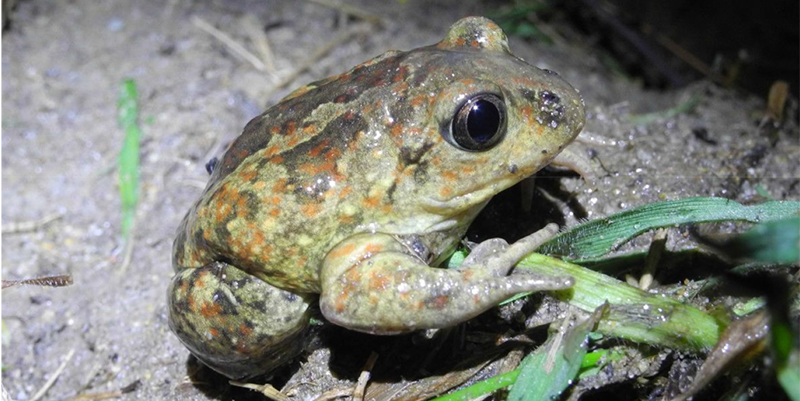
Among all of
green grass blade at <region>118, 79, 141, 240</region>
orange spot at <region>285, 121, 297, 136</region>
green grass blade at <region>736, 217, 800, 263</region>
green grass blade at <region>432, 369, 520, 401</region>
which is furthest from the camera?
green grass blade at <region>118, 79, 141, 240</region>

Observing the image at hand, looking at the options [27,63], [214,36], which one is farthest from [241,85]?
[27,63]

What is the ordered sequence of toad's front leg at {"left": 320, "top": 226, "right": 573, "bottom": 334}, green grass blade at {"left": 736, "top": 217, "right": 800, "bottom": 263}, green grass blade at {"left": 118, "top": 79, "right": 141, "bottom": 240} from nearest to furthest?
green grass blade at {"left": 736, "top": 217, "right": 800, "bottom": 263} → toad's front leg at {"left": 320, "top": 226, "right": 573, "bottom": 334} → green grass blade at {"left": 118, "top": 79, "right": 141, "bottom": 240}

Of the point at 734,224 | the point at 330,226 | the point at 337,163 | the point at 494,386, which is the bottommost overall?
the point at 494,386

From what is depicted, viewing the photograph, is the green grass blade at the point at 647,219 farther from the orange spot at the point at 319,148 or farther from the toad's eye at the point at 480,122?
the orange spot at the point at 319,148

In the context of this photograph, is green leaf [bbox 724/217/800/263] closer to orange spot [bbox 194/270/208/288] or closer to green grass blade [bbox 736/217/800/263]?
green grass blade [bbox 736/217/800/263]

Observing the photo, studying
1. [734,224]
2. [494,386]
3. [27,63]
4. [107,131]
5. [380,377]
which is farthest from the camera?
[27,63]

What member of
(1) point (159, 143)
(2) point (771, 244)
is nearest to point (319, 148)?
(2) point (771, 244)

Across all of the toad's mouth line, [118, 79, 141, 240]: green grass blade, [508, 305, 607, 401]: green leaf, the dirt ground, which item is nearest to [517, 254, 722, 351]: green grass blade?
[508, 305, 607, 401]: green leaf

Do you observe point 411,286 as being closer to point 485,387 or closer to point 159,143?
point 485,387

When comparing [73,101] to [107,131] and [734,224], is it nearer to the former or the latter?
[107,131]
